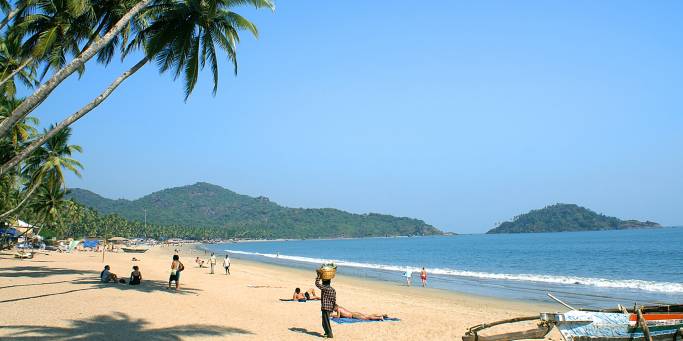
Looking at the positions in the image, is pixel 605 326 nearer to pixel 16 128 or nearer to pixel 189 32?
pixel 189 32

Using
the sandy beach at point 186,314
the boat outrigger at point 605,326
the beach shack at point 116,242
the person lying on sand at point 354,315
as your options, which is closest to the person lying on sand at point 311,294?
the sandy beach at point 186,314

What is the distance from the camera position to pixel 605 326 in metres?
9.03

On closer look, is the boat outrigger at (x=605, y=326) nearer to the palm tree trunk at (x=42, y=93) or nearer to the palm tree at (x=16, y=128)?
the palm tree trunk at (x=42, y=93)

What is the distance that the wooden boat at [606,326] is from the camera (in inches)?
347

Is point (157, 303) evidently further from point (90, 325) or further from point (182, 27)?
point (182, 27)

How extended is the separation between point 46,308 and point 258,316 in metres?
5.24

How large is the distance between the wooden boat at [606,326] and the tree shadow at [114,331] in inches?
215

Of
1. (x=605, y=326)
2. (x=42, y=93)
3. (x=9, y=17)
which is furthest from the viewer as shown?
(x=9, y=17)

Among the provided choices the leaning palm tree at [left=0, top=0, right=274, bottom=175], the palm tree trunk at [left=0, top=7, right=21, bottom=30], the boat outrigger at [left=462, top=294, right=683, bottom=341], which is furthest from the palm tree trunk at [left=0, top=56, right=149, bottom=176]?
the boat outrigger at [left=462, top=294, right=683, bottom=341]

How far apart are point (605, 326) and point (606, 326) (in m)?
0.02

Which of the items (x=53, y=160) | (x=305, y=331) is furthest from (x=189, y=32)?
(x=53, y=160)

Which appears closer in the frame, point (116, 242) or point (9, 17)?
point (9, 17)

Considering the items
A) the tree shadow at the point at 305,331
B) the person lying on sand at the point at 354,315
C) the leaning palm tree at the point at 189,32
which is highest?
the leaning palm tree at the point at 189,32

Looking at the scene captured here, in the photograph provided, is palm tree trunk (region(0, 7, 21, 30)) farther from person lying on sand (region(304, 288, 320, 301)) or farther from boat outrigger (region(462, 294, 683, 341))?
boat outrigger (region(462, 294, 683, 341))
